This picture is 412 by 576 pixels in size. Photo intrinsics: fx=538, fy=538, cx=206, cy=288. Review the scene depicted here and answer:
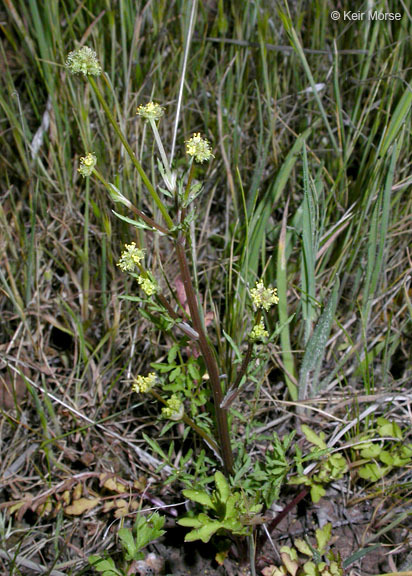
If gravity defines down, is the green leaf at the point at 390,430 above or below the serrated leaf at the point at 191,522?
below

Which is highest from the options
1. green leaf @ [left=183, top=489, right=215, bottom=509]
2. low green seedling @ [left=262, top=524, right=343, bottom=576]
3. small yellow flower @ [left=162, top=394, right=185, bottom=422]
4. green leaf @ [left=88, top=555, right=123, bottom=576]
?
small yellow flower @ [left=162, top=394, right=185, bottom=422]

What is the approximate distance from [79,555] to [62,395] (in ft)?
2.23

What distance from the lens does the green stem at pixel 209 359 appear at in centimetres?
152

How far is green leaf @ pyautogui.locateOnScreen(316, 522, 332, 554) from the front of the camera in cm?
203

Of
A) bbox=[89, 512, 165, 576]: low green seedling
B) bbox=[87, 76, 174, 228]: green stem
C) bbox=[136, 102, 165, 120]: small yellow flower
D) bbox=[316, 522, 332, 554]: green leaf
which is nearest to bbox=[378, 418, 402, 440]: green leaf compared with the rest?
bbox=[316, 522, 332, 554]: green leaf

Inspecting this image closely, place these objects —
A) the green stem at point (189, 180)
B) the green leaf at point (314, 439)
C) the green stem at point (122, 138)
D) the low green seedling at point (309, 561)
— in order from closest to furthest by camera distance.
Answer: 1. the green stem at point (122, 138)
2. the green stem at point (189, 180)
3. the low green seedling at point (309, 561)
4. the green leaf at point (314, 439)

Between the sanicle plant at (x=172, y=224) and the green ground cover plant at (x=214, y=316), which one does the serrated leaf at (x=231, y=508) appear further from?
the sanicle plant at (x=172, y=224)

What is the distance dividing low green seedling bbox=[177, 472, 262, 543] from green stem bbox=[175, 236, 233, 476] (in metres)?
0.16

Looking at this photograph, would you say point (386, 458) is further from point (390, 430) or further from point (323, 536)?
point (323, 536)

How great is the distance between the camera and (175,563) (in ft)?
6.94

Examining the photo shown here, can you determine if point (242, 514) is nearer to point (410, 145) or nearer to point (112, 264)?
point (112, 264)

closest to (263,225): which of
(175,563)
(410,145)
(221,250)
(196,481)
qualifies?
(221,250)

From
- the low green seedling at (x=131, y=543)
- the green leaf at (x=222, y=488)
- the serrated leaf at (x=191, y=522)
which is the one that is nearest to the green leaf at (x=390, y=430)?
the green leaf at (x=222, y=488)

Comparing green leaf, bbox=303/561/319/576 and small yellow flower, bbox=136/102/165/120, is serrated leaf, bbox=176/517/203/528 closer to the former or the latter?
green leaf, bbox=303/561/319/576
